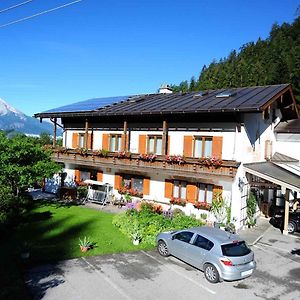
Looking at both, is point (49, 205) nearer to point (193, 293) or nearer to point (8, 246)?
point (8, 246)

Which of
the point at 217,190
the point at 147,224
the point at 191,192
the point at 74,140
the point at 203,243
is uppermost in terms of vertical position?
the point at 74,140

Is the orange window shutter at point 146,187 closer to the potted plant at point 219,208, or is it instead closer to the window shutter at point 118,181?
the window shutter at point 118,181

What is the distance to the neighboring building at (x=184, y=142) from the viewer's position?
20109 mm

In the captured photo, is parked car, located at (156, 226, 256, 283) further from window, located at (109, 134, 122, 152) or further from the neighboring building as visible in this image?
window, located at (109, 134, 122, 152)

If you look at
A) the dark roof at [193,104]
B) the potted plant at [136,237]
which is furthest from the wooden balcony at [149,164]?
the potted plant at [136,237]

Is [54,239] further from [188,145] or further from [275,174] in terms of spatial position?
[275,174]

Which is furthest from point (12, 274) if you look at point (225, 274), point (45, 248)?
point (225, 274)

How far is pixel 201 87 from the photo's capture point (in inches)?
3078

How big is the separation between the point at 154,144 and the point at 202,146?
3869 mm

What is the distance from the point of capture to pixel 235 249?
1259cm

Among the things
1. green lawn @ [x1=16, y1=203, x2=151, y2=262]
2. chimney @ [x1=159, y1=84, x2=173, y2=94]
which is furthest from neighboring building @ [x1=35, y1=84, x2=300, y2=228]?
green lawn @ [x1=16, y1=203, x2=151, y2=262]

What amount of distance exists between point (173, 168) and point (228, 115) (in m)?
4.43

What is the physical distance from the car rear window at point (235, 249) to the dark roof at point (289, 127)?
14390 mm

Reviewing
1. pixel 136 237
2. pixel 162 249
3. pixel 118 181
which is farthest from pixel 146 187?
pixel 162 249
